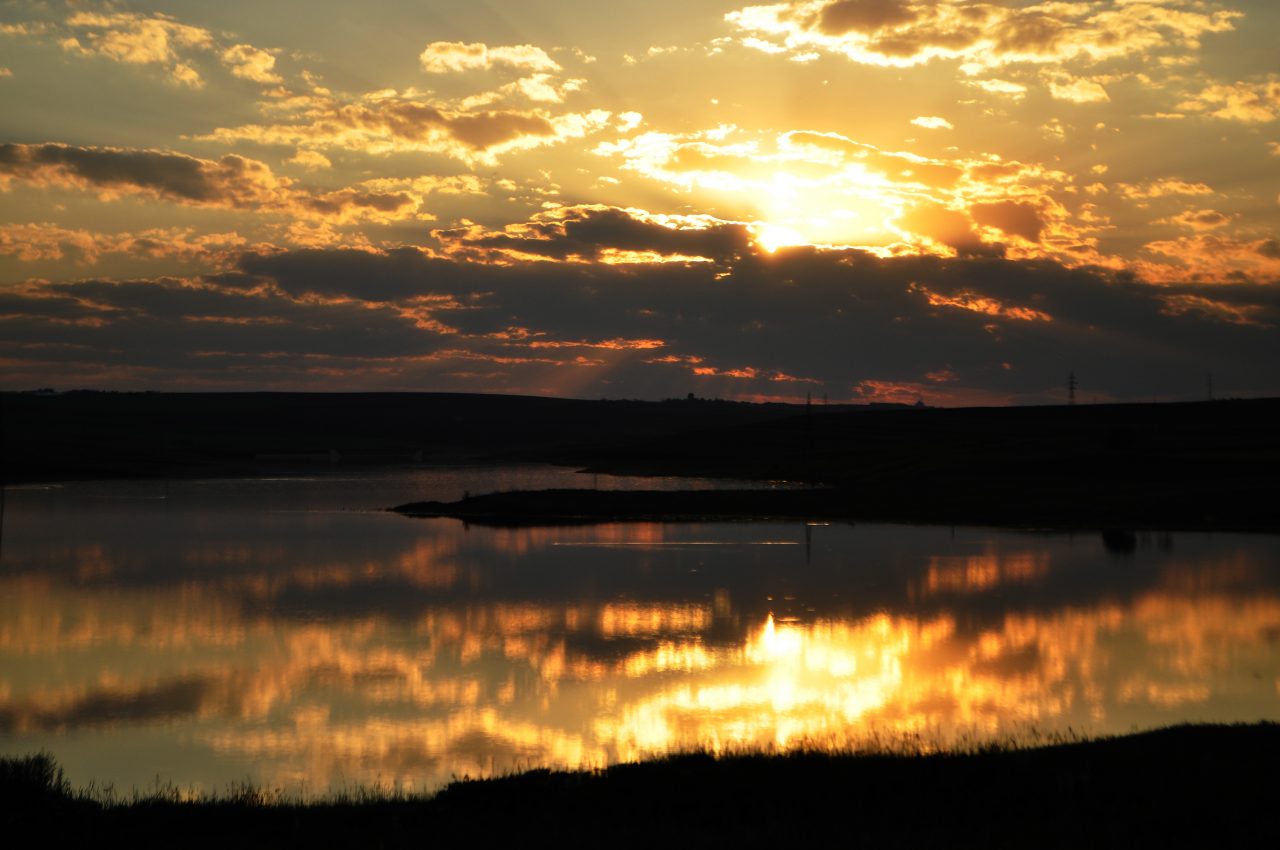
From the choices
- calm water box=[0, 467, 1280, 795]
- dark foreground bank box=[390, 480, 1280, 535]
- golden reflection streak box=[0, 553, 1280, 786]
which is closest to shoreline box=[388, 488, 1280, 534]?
dark foreground bank box=[390, 480, 1280, 535]

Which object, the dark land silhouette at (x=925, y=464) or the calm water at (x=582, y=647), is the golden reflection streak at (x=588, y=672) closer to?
the calm water at (x=582, y=647)

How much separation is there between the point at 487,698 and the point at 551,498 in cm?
5660

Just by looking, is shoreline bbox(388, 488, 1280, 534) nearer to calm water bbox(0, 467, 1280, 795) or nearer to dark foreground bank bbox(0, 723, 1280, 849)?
calm water bbox(0, 467, 1280, 795)

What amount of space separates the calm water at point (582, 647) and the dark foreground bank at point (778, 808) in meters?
3.20

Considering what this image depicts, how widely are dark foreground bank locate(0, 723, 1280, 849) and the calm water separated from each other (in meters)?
3.20

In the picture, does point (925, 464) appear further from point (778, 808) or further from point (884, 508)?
point (778, 808)

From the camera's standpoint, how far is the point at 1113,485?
252ft

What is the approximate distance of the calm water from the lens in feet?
71.9

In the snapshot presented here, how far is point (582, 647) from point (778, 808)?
1603 centimetres

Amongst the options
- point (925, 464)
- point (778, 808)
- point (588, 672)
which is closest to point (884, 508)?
point (925, 464)

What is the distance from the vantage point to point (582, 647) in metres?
31.0

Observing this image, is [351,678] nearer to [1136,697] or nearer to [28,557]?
[1136,697]

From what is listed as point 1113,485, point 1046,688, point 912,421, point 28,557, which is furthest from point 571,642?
point 912,421

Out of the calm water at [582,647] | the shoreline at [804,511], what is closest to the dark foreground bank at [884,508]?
the shoreline at [804,511]
